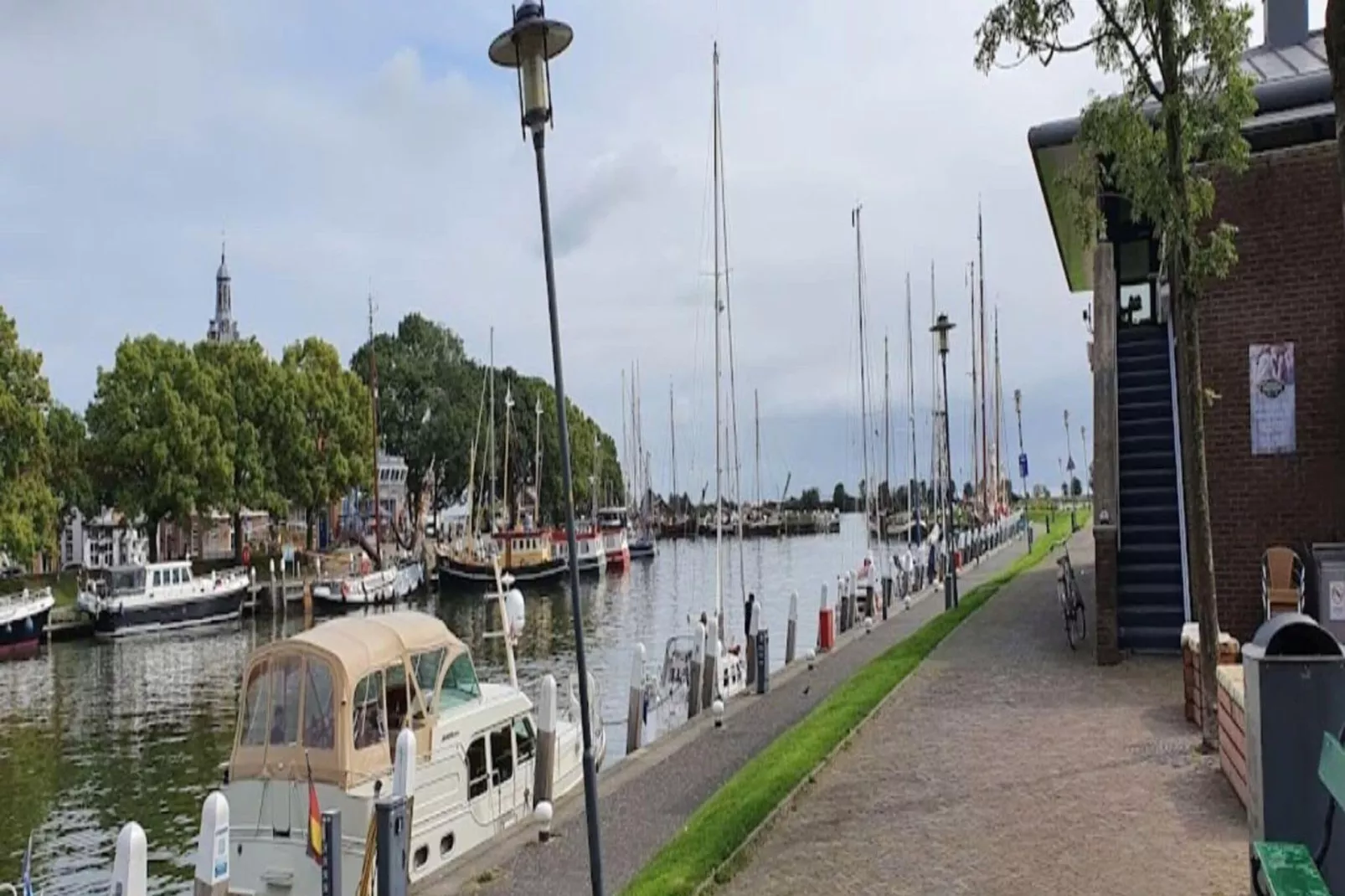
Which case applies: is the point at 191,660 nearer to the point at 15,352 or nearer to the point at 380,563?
the point at 15,352

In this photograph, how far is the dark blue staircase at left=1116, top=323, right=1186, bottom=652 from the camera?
15.8 meters

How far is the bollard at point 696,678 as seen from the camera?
19.7 meters

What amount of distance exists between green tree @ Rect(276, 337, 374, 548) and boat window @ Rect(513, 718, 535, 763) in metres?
52.4

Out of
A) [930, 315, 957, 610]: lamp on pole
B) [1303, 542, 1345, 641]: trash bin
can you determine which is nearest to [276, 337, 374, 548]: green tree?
[930, 315, 957, 610]: lamp on pole

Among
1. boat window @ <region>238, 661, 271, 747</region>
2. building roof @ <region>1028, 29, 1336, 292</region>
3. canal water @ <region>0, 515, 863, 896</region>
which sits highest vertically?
building roof @ <region>1028, 29, 1336, 292</region>

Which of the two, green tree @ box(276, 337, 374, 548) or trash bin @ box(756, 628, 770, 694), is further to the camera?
green tree @ box(276, 337, 374, 548)

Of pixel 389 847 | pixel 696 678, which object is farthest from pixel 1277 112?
pixel 389 847

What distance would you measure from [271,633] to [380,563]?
50.0 ft

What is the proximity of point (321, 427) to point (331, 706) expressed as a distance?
57663 mm

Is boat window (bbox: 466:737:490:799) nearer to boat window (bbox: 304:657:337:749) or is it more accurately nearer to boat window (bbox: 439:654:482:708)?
boat window (bbox: 439:654:482:708)

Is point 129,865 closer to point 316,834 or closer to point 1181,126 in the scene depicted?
point 316,834

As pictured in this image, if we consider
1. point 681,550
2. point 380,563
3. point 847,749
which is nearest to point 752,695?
point 847,749

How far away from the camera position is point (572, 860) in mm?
11281

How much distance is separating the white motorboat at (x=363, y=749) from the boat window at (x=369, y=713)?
2cm
